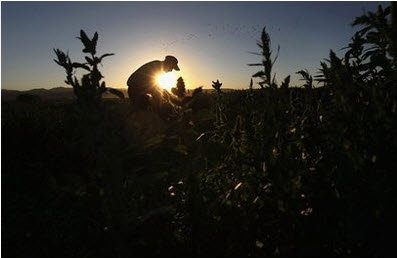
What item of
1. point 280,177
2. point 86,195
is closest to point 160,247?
point 86,195

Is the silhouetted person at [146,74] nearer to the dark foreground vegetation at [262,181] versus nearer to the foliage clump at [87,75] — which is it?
the dark foreground vegetation at [262,181]

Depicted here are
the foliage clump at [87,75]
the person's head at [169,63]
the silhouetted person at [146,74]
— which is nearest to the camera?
the foliage clump at [87,75]

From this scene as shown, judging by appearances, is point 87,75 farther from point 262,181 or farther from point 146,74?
point 146,74

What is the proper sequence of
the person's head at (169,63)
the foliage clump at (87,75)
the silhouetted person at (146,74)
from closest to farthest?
1. the foliage clump at (87,75)
2. the silhouetted person at (146,74)
3. the person's head at (169,63)

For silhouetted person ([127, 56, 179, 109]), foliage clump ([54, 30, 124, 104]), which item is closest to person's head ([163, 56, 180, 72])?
silhouetted person ([127, 56, 179, 109])

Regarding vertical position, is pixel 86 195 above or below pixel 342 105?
below

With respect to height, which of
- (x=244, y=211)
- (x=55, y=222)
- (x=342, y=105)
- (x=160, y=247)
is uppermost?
(x=342, y=105)

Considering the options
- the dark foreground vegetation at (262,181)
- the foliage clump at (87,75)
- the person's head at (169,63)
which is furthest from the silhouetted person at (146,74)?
the foliage clump at (87,75)

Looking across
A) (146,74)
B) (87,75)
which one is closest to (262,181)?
(87,75)

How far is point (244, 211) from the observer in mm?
2609

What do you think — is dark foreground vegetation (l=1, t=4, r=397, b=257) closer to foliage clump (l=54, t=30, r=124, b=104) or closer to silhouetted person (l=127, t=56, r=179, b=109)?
foliage clump (l=54, t=30, r=124, b=104)

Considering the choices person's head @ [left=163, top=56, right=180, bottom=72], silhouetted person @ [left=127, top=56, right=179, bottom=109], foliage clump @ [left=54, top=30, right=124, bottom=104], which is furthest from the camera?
person's head @ [left=163, top=56, right=180, bottom=72]

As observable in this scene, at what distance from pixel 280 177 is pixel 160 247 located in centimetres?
77

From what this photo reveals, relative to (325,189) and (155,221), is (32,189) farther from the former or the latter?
(325,189)
